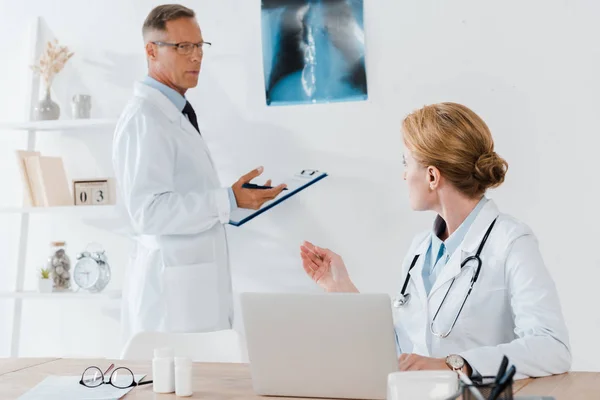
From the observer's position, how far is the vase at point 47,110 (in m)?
3.43

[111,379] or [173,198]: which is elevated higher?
[173,198]

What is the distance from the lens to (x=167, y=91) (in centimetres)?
296

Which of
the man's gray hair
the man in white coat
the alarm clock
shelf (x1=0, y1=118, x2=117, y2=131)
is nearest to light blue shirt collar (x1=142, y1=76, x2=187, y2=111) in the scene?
the man in white coat

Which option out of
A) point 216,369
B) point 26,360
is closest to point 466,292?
point 216,369

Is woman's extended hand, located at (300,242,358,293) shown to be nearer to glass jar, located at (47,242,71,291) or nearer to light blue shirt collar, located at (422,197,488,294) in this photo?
light blue shirt collar, located at (422,197,488,294)

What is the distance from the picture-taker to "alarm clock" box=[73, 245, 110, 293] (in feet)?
11.1

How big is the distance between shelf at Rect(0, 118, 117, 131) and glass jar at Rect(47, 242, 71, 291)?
51 centimetres

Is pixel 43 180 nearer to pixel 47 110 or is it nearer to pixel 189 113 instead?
pixel 47 110

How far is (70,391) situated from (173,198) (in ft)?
3.90

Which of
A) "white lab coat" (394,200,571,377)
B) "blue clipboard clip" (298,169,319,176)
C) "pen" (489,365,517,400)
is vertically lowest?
"pen" (489,365,517,400)

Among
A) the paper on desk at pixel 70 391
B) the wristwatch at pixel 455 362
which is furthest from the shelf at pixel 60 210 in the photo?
the wristwatch at pixel 455 362

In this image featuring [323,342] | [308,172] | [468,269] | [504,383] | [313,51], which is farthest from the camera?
[313,51]

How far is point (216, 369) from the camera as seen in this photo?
6.08 ft

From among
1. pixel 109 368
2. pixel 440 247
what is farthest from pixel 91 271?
pixel 440 247
